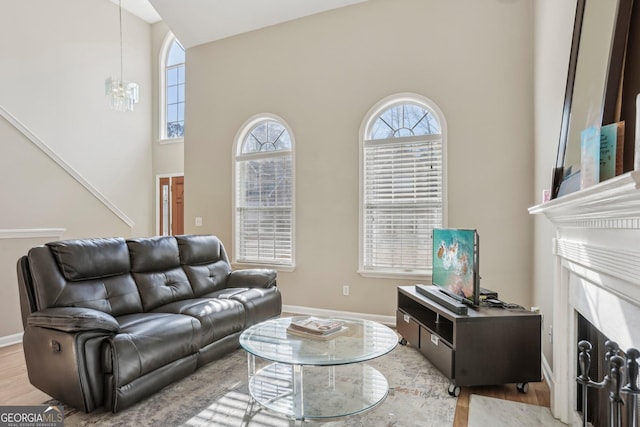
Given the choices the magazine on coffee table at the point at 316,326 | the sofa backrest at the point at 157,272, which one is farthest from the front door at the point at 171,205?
the magazine on coffee table at the point at 316,326

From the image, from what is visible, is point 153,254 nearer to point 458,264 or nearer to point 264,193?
point 264,193

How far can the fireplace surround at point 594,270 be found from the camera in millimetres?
1187

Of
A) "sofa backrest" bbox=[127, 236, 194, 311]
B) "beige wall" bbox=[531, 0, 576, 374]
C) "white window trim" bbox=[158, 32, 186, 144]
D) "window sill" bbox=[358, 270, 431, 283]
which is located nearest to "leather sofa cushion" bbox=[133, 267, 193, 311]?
"sofa backrest" bbox=[127, 236, 194, 311]

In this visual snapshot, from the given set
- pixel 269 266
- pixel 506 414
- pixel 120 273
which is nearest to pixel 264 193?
pixel 269 266

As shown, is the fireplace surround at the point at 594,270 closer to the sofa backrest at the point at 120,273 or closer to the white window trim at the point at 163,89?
the sofa backrest at the point at 120,273

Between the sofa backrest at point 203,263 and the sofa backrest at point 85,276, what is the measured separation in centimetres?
60

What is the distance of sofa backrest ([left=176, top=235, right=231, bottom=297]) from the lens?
142 inches

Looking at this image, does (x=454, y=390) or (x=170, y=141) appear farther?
(x=170, y=141)

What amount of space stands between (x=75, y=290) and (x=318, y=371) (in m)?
1.85

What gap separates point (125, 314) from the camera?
288 centimetres

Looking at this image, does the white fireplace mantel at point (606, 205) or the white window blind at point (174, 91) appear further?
the white window blind at point (174, 91)

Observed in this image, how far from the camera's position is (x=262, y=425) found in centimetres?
215

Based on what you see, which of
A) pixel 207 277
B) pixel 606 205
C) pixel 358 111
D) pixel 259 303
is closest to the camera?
pixel 606 205

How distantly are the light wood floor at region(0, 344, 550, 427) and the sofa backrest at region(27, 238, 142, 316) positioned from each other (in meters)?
0.63
